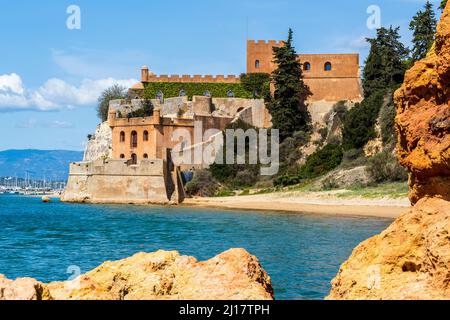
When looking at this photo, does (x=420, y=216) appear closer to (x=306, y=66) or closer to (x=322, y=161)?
(x=322, y=161)

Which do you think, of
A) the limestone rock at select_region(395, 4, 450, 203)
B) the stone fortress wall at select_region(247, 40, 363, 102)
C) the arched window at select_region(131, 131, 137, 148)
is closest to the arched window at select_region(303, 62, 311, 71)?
the stone fortress wall at select_region(247, 40, 363, 102)

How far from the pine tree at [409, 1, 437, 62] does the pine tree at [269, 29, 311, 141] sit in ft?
32.8

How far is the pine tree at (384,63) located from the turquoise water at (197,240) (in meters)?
15.6

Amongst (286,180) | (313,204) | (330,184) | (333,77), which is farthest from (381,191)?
(333,77)

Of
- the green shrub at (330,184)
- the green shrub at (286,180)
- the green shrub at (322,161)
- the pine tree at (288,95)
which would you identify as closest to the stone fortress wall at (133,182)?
the green shrub at (286,180)

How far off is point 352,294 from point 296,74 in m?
46.1

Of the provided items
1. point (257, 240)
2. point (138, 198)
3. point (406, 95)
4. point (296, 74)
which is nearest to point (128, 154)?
point (138, 198)

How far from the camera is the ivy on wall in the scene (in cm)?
5597

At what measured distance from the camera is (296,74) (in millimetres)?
50531

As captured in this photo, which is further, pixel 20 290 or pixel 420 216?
pixel 420 216

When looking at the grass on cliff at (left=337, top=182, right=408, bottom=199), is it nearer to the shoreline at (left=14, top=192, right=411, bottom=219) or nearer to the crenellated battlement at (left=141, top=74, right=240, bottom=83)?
the shoreline at (left=14, top=192, right=411, bottom=219)

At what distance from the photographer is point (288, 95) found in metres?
49.4

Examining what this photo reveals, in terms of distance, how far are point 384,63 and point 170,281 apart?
42049mm
